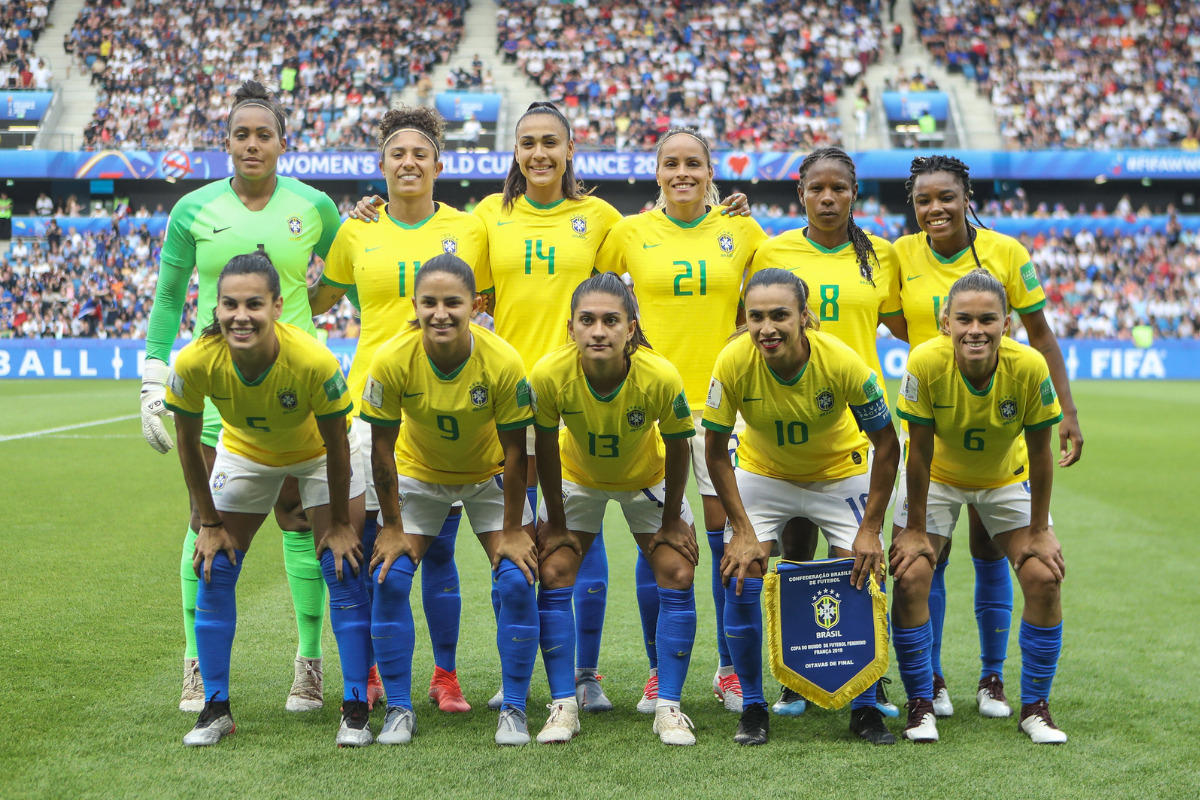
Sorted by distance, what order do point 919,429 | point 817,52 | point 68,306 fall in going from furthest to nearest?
point 817,52, point 68,306, point 919,429

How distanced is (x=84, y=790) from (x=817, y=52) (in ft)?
110

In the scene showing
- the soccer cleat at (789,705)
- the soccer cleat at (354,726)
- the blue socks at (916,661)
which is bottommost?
the soccer cleat at (789,705)

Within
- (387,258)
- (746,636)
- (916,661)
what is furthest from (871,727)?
(387,258)

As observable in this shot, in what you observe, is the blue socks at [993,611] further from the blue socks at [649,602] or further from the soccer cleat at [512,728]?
the soccer cleat at [512,728]

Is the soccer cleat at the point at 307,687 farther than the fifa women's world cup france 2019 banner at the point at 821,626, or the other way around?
the soccer cleat at the point at 307,687

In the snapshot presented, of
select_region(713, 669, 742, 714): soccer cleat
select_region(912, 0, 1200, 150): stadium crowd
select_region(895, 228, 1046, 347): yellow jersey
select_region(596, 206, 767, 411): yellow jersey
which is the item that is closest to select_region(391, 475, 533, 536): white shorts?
select_region(596, 206, 767, 411): yellow jersey

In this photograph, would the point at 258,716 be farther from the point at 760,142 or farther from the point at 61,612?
the point at 760,142

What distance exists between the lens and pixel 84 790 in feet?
10.8

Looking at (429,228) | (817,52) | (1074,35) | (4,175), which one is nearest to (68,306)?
(4,175)

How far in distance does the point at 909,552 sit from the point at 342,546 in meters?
2.11

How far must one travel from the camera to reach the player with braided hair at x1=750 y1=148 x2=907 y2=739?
4.33 metres

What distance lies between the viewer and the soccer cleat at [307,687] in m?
4.20

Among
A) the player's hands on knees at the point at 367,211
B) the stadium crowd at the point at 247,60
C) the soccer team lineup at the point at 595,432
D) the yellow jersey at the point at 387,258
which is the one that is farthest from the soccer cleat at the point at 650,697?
the stadium crowd at the point at 247,60

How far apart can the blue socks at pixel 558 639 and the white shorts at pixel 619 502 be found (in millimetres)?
299
